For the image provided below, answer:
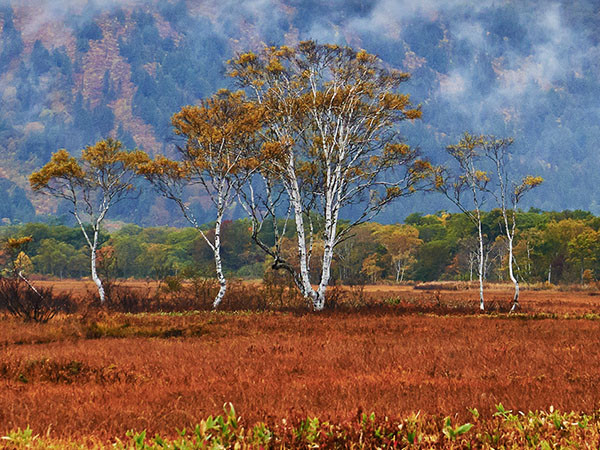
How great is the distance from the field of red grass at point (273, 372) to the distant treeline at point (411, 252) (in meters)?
25.1

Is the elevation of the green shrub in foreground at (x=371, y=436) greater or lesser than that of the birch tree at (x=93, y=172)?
lesser

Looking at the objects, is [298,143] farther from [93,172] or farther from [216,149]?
[93,172]

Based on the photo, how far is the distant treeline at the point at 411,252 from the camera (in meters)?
83.2

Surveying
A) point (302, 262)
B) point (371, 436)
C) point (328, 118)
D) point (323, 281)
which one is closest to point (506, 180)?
point (328, 118)

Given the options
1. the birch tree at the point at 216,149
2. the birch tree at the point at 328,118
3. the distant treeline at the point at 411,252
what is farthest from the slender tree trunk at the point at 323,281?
the distant treeline at the point at 411,252

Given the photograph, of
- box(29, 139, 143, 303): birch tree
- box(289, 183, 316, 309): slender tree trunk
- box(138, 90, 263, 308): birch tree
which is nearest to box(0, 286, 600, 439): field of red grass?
box(289, 183, 316, 309): slender tree trunk

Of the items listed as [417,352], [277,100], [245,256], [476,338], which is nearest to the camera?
[417,352]

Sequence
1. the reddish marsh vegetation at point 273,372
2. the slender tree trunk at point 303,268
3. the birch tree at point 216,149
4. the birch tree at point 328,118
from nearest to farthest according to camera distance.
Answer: the reddish marsh vegetation at point 273,372 → the slender tree trunk at point 303,268 → the birch tree at point 328,118 → the birch tree at point 216,149

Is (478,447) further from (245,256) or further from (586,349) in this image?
(245,256)

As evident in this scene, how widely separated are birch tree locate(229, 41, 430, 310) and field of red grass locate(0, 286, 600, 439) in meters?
10.5

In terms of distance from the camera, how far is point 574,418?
20.3 feet

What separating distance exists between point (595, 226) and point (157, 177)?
89.5m

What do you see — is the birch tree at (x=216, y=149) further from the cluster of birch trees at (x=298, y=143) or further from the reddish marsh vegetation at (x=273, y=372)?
the reddish marsh vegetation at (x=273, y=372)

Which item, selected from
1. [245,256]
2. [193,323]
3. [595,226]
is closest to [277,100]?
[193,323]
